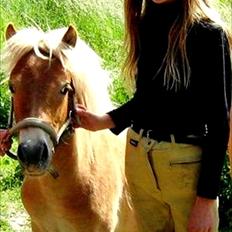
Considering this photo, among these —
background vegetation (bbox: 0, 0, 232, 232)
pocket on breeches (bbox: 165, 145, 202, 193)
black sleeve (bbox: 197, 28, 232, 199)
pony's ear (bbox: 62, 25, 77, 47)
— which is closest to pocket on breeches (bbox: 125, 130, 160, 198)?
pocket on breeches (bbox: 165, 145, 202, 193)

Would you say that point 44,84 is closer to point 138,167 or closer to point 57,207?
point 138,167

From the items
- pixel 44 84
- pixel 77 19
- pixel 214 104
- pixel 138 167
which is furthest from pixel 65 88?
pixel 77 19

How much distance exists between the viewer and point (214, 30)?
238 cm

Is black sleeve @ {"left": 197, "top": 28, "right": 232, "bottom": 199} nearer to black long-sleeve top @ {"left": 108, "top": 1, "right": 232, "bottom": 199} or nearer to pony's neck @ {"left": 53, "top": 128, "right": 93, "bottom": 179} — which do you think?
black long-sleeve top @ {"left": 108, "top": 1, "right": 232, "bottom": 199}

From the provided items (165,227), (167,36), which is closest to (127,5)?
(167,36)

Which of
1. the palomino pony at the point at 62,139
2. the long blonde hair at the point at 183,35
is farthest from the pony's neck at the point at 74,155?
the long blonde hair at the point at 183,35

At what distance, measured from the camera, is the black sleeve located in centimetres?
237

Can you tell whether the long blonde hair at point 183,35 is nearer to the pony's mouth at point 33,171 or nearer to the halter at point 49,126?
the halter at point 49,126

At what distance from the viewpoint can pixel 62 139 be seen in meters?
2.91

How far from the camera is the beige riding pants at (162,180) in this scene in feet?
8.39

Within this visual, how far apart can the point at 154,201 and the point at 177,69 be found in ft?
2.01

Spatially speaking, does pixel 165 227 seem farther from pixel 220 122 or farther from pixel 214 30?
pixel 214 30

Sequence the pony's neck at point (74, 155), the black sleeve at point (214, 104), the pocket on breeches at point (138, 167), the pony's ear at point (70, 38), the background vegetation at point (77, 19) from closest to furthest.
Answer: the black sleeve at point (214, 104)
the pocket on breeches at point (138, 167)
the pony's ear at point (70, 38)
the pony's neck at point (74, 155)
the background vegetation at point (77, 19)

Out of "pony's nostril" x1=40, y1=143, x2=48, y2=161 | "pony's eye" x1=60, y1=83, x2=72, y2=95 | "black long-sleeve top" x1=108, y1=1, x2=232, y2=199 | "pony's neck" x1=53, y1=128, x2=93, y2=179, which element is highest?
"black long-sleeve top" x1=108, y1=1, x2=232, y2=199
